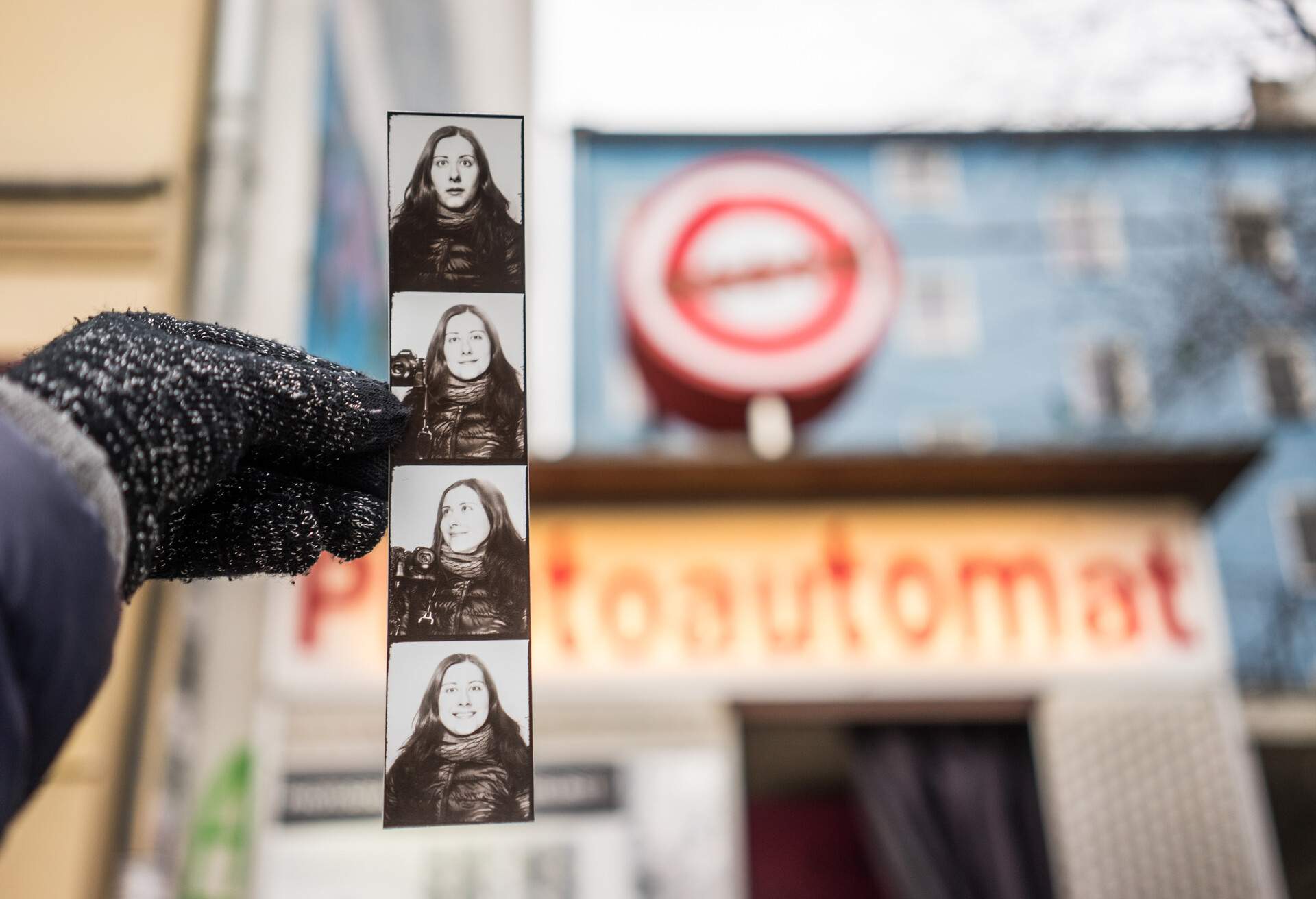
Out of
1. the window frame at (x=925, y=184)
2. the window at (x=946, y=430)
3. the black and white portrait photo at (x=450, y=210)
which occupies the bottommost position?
the black and white portrait photo at (x=450, y=210)

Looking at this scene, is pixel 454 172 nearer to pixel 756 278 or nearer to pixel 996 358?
pixel 756 278

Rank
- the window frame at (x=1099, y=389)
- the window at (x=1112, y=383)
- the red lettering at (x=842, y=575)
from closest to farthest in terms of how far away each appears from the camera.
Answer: the red lettering at (x=842, y=575)
the window frame at (x=1099, y=389)
the window at (x=1112, y=383)

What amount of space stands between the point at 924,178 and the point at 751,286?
959 centimetres

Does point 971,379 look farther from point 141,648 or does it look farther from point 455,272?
point 455,272

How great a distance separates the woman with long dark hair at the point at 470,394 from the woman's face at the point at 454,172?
0.38 ft

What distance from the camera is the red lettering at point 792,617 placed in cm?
480

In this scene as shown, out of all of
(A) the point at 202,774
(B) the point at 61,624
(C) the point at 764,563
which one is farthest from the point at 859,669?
(B) the point at 61,624

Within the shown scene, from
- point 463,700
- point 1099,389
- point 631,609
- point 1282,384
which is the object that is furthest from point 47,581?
point 1282,384

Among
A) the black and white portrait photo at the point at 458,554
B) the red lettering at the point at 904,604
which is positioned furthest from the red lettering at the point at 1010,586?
the black and white portrait photo at the point at 458,554

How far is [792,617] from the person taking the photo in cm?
485

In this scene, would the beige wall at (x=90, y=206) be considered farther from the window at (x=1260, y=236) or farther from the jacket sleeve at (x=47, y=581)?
the window at (x=1260, y=236)

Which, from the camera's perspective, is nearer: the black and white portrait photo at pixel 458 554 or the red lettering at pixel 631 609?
the black and white portrait photo at pixel 458 554

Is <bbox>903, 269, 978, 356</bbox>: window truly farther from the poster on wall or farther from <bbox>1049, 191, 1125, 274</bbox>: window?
the poster on wall

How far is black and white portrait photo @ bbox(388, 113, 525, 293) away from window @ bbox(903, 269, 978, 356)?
12833 millimetres
